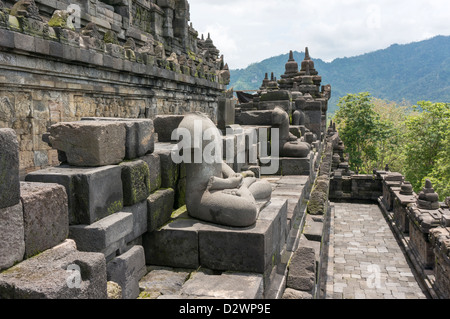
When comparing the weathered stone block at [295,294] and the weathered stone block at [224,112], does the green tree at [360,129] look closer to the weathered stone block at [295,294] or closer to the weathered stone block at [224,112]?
the weathered stone block at [224,112]

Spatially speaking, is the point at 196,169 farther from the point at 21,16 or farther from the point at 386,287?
the point at 386,287

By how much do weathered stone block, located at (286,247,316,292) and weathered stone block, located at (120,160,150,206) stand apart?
1756mm

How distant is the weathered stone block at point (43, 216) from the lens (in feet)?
7.00

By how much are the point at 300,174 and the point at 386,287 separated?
13.2 feet

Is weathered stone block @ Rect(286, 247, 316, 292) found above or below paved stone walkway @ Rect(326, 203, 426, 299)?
above

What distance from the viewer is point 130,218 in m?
3.06

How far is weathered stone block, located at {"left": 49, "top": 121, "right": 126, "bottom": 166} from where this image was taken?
9.40 feet

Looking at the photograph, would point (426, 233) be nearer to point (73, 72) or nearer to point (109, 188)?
point (109, 188)

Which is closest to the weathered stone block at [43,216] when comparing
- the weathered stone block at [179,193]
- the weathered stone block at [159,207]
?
the weathered stone block at [159,207]

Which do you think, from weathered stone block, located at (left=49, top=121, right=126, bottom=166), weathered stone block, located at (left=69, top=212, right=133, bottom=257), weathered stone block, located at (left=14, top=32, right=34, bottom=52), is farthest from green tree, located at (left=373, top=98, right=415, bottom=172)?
weathered stone block, located at (left=69, top=212, right=133, bottom=257)

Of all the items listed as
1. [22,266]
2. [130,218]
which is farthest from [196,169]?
[22,266]

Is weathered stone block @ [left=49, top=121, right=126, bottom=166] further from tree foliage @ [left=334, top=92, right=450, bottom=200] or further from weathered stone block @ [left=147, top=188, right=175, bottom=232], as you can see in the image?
tree foliage @ [left=334, top=92, right=450, bottom=200]

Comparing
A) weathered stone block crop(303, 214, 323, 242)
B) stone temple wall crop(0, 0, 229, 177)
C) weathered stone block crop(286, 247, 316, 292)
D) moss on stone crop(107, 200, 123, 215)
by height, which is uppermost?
stone temple wall crop(0, 0, 229, 177)
